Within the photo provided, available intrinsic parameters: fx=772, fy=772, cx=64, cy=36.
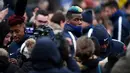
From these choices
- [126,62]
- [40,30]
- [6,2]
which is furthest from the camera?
[6,2]

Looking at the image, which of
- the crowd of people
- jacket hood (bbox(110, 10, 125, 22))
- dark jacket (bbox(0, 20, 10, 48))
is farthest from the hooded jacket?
jacket hood (bbox(110, 10, 125, 22))

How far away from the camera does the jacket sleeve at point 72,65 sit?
10.1 m

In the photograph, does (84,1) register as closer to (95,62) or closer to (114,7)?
(114,7)

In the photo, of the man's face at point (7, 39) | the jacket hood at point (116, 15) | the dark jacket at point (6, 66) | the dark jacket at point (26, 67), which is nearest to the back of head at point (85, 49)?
the dark jacket at point (26, 67)

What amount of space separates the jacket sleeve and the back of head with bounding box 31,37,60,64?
0.74 meters

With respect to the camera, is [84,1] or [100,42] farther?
[84,1]

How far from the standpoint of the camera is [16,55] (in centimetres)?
1184

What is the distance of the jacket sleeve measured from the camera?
10062 millimetres

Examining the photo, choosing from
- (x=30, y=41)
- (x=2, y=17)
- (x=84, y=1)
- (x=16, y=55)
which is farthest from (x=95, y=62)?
(x=84, y=1)

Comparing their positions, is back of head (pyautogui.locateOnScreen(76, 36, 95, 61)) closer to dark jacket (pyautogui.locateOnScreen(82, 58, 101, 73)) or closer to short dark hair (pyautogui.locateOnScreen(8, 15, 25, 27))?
dark jacket (pyautogui.locateOnScreen(82, 58, 101, 73))

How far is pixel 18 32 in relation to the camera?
12.1m

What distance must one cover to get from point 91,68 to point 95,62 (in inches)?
4.1

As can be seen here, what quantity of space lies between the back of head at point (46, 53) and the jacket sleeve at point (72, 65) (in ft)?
2.43

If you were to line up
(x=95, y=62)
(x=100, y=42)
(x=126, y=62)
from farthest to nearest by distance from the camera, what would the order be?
(x=100, y=42), (x=95, y=62), (x=126, y=62)
